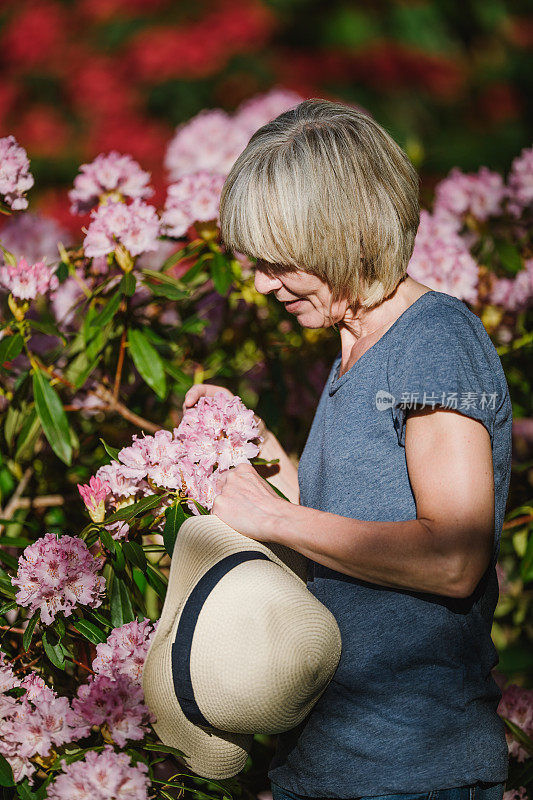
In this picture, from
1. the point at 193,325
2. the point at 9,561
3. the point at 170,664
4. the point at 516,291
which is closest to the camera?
the point at 170,664

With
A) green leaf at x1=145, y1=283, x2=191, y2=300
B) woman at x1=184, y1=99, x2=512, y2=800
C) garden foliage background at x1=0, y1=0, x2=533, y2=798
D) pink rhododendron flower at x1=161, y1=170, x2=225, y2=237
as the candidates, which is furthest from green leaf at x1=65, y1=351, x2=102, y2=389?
woman at x1=184, y1=99, x2=512, y2=800

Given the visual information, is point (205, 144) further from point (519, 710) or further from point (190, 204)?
point (519, 710)

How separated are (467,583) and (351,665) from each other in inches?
8.7

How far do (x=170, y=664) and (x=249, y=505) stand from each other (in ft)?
0.80

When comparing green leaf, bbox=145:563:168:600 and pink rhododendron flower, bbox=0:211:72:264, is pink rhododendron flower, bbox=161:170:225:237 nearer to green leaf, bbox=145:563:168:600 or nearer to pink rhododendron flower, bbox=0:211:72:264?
pink rhododendron flower, bbox=0:211:72:264

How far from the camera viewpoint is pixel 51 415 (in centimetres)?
173

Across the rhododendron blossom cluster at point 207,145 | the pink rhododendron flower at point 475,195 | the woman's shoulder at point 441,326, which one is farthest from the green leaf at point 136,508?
the pink rhododendron flower at point 475,195

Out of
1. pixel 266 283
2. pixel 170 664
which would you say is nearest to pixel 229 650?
pixel 170 664

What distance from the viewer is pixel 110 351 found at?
1931mm

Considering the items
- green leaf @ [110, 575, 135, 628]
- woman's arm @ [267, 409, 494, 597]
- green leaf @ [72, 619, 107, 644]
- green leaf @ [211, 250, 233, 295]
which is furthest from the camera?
green leaf @ [211, 250, 233, 295]

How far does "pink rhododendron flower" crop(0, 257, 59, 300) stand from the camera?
165 centimetres

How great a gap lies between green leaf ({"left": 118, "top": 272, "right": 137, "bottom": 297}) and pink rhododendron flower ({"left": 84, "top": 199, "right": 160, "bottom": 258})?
0.05 m

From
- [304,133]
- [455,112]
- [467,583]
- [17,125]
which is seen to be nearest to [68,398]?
[304,133]

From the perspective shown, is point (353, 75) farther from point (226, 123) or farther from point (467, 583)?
point (467, 583)
